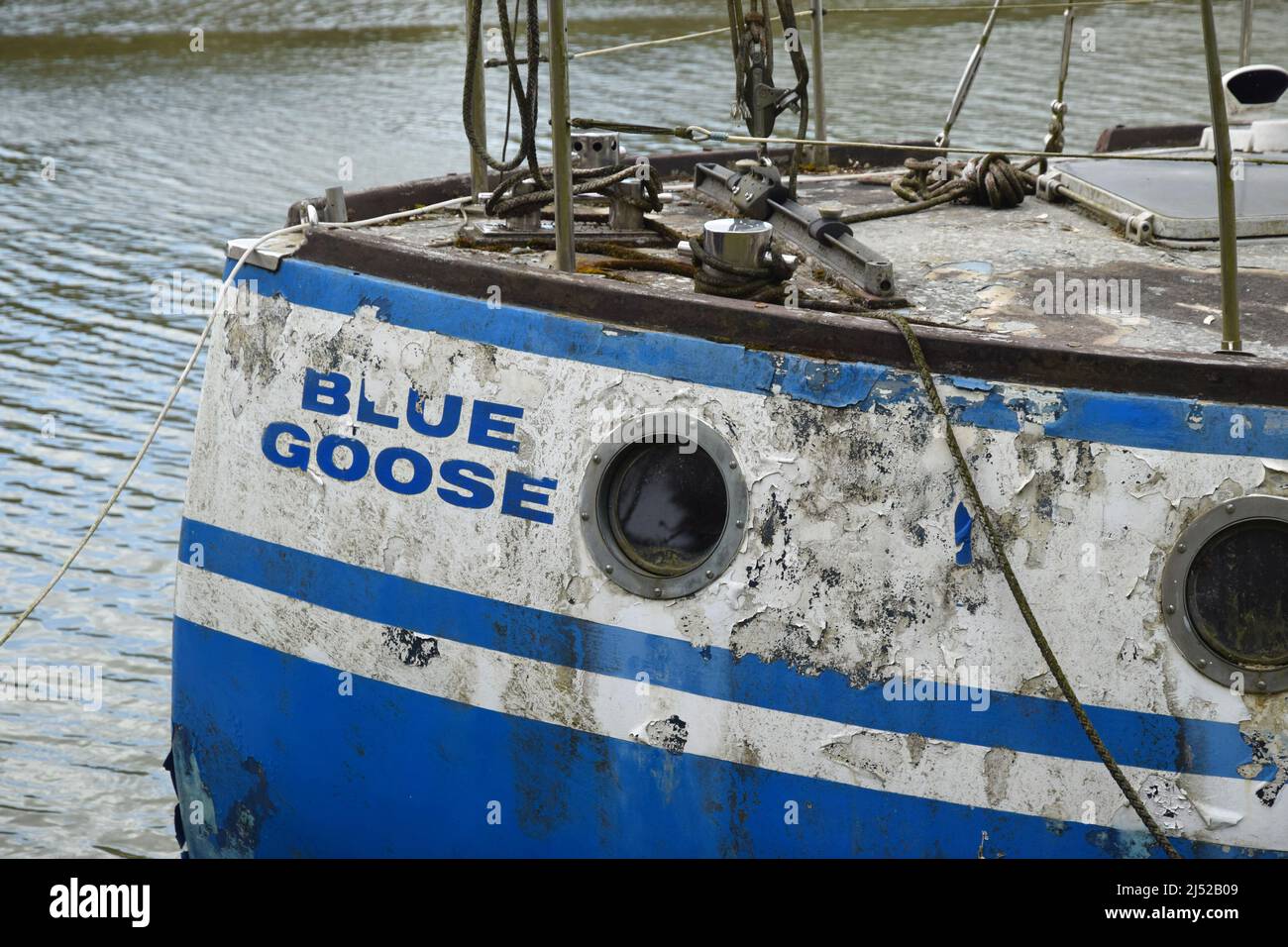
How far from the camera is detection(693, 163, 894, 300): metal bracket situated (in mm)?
3980

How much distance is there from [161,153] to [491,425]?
13.2 metres

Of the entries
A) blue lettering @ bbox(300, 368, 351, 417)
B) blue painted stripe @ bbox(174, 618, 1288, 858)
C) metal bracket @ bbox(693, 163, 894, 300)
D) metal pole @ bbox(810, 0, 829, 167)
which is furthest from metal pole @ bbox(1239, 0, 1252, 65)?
blue lettering @ bbox(300, 368, 351, 417)

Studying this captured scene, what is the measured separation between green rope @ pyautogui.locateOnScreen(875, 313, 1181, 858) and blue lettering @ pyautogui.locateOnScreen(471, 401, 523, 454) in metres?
0.95

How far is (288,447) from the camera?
404cm

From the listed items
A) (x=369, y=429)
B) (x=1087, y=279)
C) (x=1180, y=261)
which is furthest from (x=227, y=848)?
(x=1180, y=261)

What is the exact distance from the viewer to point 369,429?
12.8 feet

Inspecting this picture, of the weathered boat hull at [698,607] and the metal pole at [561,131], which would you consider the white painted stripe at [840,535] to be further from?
the metal pole at [561,131]

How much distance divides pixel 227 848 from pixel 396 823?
0.65m

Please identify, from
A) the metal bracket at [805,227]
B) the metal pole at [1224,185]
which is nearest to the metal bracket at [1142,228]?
the metal bracket at [805,227]

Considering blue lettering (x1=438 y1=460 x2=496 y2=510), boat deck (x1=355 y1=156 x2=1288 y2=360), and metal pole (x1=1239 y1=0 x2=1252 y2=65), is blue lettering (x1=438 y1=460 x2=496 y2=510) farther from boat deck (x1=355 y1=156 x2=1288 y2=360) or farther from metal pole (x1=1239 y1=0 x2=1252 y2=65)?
metal pole (x1=1239 y1=0 x2=1252 y2=65)

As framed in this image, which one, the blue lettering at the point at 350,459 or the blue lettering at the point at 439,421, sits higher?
the blue lettering at the point at 439,421

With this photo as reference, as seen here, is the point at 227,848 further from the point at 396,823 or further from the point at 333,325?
the point at 333,325

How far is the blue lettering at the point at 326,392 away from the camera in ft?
12.9

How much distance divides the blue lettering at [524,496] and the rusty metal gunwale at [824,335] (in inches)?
15.9
